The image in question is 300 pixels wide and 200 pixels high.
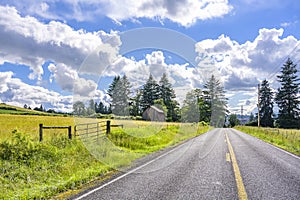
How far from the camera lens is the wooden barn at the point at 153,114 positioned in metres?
16.1

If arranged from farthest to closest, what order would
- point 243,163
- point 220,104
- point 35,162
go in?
point 220,104, point 243,163, point 35,162

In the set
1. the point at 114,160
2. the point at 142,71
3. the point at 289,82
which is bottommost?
the point at 114,160

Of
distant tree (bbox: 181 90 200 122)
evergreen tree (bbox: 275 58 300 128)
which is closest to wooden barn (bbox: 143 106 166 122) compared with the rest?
distant tree (bbox: 181 90 200 122)

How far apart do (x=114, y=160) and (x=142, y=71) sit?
4.79m

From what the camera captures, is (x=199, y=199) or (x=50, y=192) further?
(x=50, y=192)

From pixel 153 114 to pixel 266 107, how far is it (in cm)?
7890

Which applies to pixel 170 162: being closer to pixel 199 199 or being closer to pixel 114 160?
→ pixel 114 160

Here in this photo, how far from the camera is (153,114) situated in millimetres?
16750

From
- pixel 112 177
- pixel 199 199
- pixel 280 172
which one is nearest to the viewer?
pixel 199 199

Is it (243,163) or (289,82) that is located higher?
(289,82)

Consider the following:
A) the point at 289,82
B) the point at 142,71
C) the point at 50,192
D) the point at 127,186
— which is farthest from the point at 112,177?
the point at 289,82

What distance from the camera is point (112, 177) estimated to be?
8.09 meters

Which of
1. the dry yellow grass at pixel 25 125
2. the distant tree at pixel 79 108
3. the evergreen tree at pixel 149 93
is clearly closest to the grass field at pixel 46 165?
the dry yellow grass at pixel 25 125

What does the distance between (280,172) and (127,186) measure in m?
5.03
